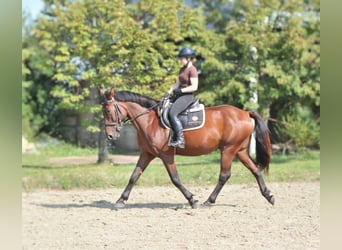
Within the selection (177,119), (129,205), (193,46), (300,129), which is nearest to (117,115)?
(177,119)

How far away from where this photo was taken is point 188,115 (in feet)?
19.6

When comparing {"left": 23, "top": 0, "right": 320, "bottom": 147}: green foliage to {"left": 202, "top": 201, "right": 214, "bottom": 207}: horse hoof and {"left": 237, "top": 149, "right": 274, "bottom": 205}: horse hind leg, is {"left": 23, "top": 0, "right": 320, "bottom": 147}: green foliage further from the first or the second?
{"left": 202, "top": 201, "right": 214, "bottom": 207}: horse hoof

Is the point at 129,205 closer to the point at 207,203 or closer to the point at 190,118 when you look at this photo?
the point at 207,203

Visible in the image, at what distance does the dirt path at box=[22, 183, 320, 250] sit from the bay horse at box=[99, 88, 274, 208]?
38cm

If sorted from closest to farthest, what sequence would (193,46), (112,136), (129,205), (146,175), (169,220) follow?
(169,220)
(112,136)
(129,205)
(146,175)
(193,46)

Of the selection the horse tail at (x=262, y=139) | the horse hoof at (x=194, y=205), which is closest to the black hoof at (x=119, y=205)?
the horse hoof at (x=194, y=205)

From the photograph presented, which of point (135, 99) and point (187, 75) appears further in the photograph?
point (135, 99)

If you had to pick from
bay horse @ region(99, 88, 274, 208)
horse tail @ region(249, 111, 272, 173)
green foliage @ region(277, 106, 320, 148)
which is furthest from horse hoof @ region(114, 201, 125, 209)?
green foliage @ region(277, 106, 320, 148)

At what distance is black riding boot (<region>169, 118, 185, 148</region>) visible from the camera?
5809mm

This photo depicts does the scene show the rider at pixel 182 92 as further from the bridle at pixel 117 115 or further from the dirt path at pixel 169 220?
the dirt path at pixel 169 220

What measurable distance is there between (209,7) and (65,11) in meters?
4.03

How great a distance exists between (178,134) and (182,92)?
0.51 metres
